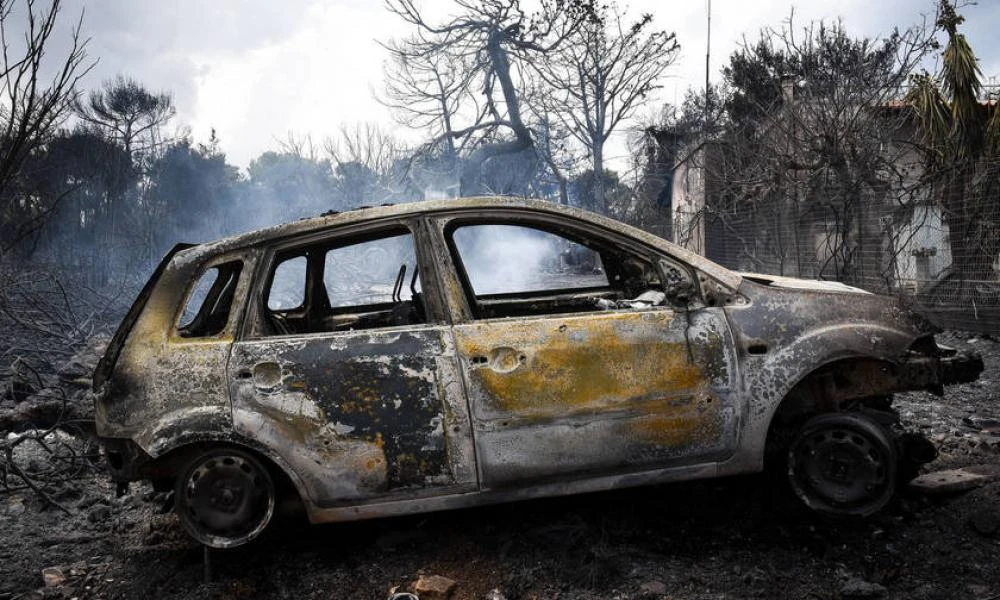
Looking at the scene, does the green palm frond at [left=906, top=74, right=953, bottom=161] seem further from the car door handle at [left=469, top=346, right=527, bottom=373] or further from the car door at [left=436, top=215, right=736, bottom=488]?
the car door handle at [left=469, top=346, right=527, bottom=373]

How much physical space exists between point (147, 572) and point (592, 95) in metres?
21.8

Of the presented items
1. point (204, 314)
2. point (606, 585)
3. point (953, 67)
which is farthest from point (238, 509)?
point (953, 67)

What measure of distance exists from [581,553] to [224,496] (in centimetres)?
168

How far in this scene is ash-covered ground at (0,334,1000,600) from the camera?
8.24ft

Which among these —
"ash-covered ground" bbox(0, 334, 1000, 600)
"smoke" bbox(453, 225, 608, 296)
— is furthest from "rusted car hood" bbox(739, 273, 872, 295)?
"smoke" bbox(453, 225, 608, 296)

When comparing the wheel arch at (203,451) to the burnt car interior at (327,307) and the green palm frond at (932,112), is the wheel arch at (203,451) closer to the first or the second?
the burnt car interior at (327,307)

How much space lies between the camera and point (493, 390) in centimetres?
268

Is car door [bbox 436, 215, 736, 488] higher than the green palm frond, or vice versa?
the green palm frond

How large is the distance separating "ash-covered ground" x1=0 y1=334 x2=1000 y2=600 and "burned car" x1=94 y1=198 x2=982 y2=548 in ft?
0.77

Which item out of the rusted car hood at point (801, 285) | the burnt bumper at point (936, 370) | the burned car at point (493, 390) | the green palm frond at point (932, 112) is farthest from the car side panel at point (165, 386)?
the green palm frond at point (932, 112)

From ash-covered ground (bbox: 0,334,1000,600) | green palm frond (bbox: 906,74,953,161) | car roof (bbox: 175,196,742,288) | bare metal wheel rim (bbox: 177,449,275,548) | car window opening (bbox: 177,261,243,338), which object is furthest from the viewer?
green palm frond (bbox: 906,74,953,161)

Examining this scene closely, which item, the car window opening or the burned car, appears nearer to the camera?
the burned car

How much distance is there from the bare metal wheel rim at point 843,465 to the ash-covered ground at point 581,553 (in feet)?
0.49

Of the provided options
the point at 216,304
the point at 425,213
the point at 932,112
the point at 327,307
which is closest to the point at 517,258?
the point at 932,112
